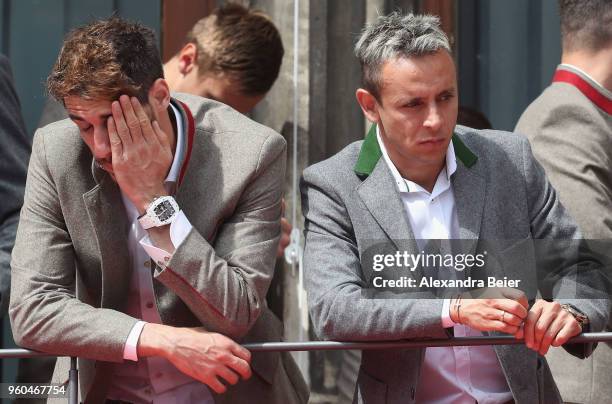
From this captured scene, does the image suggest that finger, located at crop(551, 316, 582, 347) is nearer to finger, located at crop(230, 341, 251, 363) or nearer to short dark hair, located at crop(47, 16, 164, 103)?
finger, located at crop(230, 341, 251, 363)

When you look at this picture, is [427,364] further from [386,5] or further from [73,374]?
[386,5]

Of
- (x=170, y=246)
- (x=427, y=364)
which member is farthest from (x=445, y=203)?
(x=170, y=246)

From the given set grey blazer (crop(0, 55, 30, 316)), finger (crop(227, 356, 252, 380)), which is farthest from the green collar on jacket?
grey blazer (crop(0, 55, 30, 316))

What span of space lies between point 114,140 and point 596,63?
1855 mm

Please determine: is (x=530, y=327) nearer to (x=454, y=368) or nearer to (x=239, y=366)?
(x=454, y=368)

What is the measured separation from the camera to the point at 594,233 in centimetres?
407

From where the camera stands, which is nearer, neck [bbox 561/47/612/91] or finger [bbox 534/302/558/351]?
finger [bbox 534/302/558/351]

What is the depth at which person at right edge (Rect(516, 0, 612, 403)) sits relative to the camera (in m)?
A: 4.14

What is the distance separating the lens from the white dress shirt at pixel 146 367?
3650 millimetres

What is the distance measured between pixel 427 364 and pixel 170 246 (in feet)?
2.57

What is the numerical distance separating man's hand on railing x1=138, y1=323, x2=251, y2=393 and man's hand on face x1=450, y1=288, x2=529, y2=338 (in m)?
0.58

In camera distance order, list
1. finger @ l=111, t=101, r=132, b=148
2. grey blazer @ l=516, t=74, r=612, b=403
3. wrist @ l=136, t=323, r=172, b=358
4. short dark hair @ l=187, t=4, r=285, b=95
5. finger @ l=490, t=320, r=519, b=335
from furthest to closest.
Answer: short dark hair @ l=187, t=4, r=285, b=95 → grey blazer @ l=516, t=74, r=612, b=403 → finger @ l=111, t=101, r=132, b=148 → wrist @ l=136, t=323, r=172, b=358 → finger @ l=490, t=320, r=519, b=335

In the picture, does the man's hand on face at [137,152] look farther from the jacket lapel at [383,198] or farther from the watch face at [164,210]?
the jacket lapel at [383,198]

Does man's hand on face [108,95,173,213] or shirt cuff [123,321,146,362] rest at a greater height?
man's hand on face [108,95,173,213]
